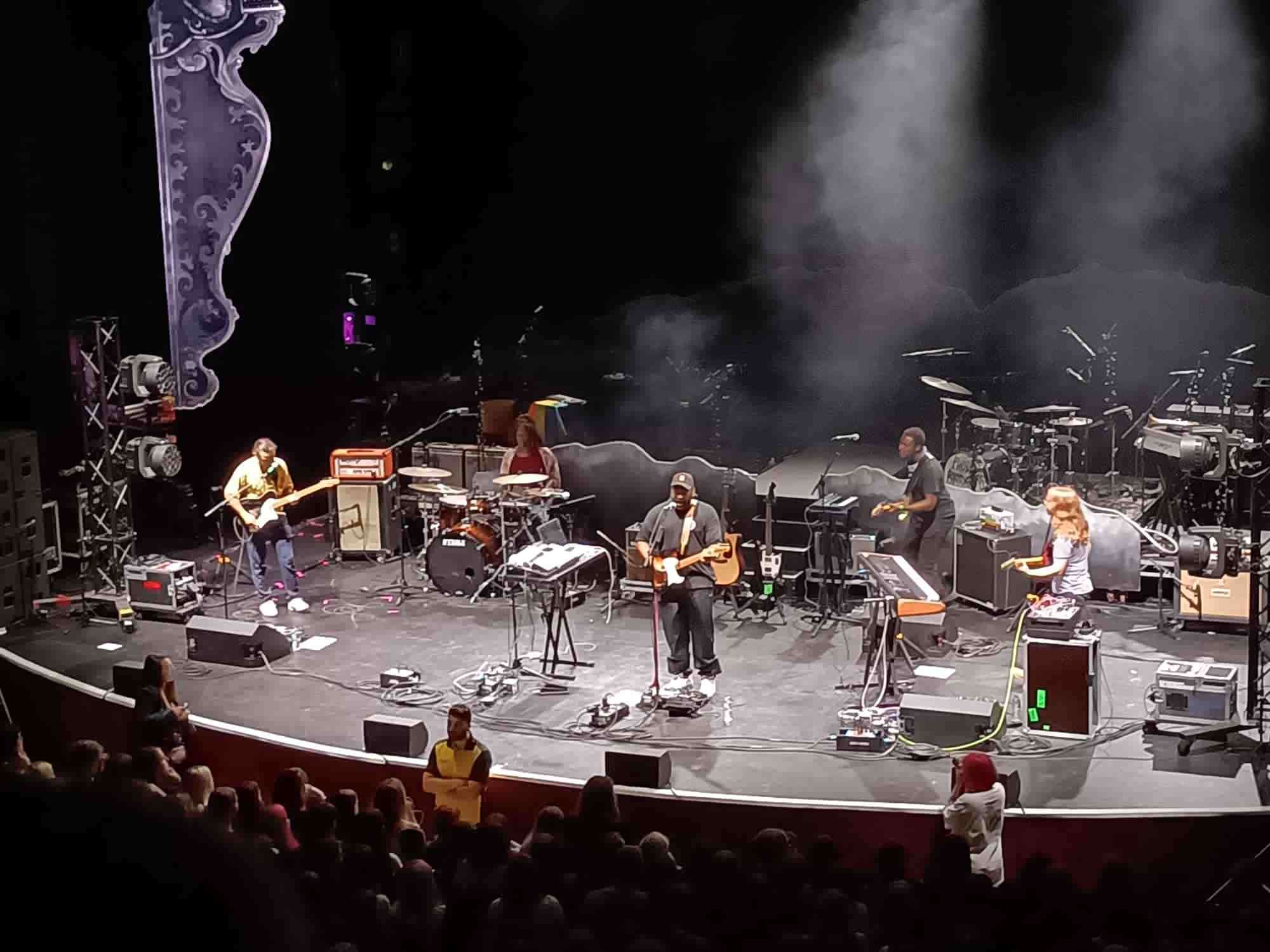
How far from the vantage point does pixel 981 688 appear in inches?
420

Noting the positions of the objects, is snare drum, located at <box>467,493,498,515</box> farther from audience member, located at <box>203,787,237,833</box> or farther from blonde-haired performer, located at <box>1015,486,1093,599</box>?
audience member, located at <box>203,787,237,833</box>

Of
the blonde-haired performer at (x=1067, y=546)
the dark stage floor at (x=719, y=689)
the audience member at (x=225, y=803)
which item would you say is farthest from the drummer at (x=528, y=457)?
the audience member at (x=225, y=803)

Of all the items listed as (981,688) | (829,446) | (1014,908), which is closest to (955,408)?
(829,446)

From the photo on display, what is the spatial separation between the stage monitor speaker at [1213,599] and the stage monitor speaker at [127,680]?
789 cm

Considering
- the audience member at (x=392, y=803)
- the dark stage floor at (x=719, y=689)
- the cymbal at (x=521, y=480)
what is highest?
the cymbal at (x=521, y=480)

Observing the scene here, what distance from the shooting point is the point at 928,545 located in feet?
39.6

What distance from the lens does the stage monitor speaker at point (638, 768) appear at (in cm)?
802

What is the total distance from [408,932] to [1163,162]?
40.1ft

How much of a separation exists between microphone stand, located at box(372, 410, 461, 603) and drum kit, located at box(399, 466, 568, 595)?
277 millimetres

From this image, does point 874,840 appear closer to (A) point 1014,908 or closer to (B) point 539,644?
(A) point 1014,908

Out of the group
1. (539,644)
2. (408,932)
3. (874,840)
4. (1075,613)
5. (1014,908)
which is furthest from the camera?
(539,644)

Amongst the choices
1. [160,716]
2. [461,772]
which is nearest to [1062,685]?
[461,772]

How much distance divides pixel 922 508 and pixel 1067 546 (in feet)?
5.13

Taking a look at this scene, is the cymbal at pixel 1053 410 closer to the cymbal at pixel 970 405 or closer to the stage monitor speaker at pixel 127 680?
the cymbal at pixel 970 405
